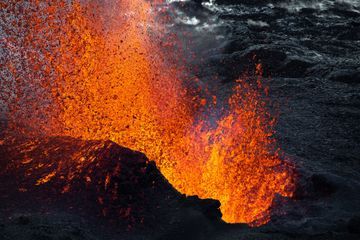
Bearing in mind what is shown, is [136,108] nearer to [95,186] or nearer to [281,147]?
[281,147]

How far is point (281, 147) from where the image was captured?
514 centimetres

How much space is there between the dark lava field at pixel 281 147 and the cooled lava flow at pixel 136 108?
33cm

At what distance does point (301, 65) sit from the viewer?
25.5 ft

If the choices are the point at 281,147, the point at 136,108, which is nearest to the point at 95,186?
the point at 136,108

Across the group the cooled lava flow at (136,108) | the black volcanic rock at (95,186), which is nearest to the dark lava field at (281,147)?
the black volcanic rock at (95,186)

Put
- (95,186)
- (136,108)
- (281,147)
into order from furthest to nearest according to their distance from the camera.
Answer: (136,108) → (281,147) → (95,186)

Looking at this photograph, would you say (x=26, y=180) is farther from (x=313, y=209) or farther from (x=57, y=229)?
(x=313, y=209)

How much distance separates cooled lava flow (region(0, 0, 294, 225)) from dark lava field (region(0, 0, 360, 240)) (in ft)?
1.09

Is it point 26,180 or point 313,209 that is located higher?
point 26,180

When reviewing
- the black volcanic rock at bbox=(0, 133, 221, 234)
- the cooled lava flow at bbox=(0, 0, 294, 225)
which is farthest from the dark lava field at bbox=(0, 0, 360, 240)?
the cooled lava flow at bbox=(0, 0, 294, 225)

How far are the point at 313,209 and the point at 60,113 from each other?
3.65 metres

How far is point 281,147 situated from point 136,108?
7.87 ft

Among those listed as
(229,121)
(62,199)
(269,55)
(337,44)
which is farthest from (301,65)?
(62,199)

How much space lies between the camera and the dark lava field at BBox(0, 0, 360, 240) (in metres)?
3.30
